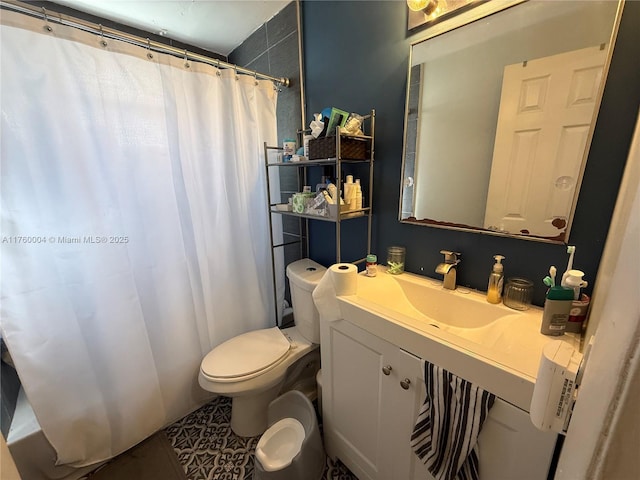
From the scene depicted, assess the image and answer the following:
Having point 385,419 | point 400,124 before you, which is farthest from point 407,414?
point 400,124

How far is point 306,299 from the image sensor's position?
1.43 meters

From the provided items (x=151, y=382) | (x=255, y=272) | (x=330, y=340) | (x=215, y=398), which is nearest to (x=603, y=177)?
(x=330, y=340)

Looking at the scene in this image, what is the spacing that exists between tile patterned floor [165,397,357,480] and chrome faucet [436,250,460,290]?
973 mm

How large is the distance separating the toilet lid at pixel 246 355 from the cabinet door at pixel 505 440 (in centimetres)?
74

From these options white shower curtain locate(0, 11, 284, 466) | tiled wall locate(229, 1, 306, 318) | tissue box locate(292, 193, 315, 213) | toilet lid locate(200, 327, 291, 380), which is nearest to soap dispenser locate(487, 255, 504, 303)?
tissue box locate(292, 193, 315, 213)

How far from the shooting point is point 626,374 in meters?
0.20

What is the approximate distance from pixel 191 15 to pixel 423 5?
1.32m

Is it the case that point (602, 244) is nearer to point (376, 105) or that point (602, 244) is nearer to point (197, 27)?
point (376, 105)

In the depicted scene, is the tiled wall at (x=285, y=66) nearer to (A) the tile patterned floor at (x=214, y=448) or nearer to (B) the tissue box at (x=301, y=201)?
(B) the tissue box at (x=301, y=201)

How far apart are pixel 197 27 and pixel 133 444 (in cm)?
239

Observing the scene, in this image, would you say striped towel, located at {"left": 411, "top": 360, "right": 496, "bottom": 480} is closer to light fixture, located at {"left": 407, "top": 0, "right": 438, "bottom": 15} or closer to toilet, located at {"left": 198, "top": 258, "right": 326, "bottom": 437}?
toilet, located at {"left": 198, "top": 258, "right": 326, "bottom": 437}

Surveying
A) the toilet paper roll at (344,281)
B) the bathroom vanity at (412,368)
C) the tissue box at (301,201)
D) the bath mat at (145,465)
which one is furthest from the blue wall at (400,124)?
the bath mat at (145,465)

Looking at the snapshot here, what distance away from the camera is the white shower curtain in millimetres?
985

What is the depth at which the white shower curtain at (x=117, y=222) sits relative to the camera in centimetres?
98
